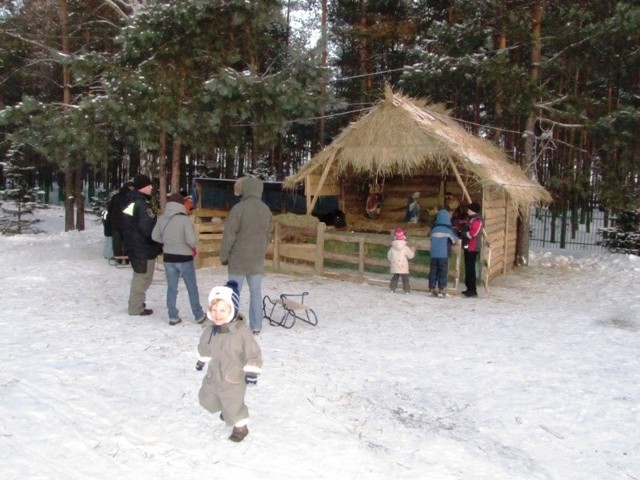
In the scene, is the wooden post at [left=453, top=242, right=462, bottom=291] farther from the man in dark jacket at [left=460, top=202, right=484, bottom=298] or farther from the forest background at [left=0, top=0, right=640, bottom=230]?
the forest background at [left=0, top=0, right=640, bottom=230]

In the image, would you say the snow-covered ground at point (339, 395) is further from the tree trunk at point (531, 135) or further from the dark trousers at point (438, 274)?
the tree trunk at point (531, 135)

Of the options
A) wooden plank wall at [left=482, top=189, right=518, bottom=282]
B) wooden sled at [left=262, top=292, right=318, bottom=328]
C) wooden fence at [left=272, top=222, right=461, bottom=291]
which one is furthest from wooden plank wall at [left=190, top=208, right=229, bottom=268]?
wooden plank wall at [left=482, top=189, right=518, bottom=282]

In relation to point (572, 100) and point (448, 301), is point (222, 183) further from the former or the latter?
point (572, 100)

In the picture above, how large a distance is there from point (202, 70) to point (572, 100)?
9.97m

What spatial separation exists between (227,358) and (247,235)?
304 centimetres

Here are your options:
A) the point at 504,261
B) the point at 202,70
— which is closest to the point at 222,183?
the point at 202,70

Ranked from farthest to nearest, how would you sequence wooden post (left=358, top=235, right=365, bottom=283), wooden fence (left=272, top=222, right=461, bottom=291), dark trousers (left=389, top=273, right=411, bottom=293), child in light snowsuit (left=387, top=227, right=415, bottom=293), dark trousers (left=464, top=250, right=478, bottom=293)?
wooden post (left=358, top=235, right=365, bottom=283), wooden fence (left=272, top=222, right=461, bottom=291), dark trousers (left=389, top=273, right=411, bottom=293), child in light snowsuit (left=387, top=227, right=415, bottom=293), dark trousers (left=464, top=250, right=478, bottom=293)

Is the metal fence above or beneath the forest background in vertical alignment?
beneath

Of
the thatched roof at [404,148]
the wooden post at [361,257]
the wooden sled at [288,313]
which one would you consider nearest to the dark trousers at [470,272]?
the thatched roof at [404,148]

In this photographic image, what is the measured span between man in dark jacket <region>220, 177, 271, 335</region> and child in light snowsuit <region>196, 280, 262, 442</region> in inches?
111

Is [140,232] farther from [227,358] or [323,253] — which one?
[323,253]

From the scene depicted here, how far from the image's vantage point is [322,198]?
703 inches

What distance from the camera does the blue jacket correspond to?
35.6 ft

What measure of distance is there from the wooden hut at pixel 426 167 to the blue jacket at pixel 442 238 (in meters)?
1.05
